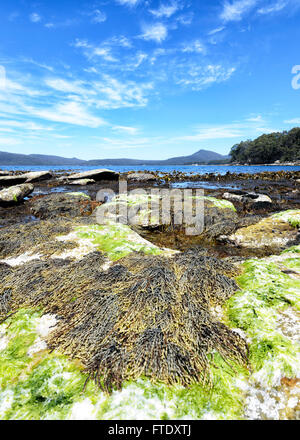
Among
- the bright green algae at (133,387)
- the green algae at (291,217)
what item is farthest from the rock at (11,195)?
the green algae at (291,217)

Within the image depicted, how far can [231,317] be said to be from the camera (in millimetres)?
2869

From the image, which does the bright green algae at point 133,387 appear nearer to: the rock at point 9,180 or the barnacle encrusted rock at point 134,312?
the barnacle encrusted rock at point 134,312

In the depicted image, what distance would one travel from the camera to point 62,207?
42.4 feet

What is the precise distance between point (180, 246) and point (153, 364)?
18.5 ft

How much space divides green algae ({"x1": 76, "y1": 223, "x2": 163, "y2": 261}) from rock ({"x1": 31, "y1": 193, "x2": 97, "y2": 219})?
5790mm

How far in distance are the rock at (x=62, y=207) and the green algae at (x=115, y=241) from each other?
19.0ft

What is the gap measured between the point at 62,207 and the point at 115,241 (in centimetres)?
838

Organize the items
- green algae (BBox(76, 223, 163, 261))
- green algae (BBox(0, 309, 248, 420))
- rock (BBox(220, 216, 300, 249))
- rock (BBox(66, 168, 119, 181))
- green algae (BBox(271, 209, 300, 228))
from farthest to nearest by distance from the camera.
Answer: rock (BBox(66, 168, 119, 181))
green algae (BBox(271, 209, 300, 228))
rock (BBox(220, 216, 300, 249))
green algae (BBox(76, 223, 163, 261))
green algae (BBox(0, 309, 248, 420))

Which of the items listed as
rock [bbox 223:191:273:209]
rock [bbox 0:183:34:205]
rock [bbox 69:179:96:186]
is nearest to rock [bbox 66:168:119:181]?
rock [bbox 69:179:96:186]

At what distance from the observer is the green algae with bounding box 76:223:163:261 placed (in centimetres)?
534

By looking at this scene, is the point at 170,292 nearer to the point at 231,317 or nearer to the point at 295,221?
the point at 231,317

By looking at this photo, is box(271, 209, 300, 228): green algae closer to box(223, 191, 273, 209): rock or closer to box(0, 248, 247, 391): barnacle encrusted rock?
box(223, 191, 273, 209): rock

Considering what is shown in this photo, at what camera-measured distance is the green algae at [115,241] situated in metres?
5.34

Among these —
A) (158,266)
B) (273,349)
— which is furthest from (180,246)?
(273,349)
